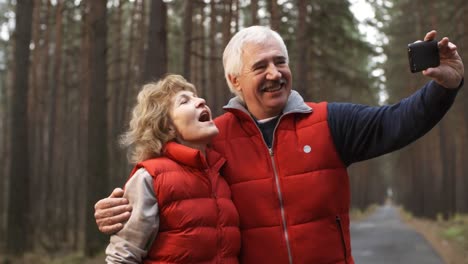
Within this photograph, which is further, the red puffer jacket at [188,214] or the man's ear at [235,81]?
the man's ear at [235,81]

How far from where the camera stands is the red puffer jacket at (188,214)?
273 centimetres

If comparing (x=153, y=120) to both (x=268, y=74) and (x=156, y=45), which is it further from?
(x=156, y=45)

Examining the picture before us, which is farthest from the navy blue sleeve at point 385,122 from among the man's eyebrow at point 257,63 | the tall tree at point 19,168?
the tall tree at point 19,168

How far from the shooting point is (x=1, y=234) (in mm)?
20078

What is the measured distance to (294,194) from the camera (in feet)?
9.91

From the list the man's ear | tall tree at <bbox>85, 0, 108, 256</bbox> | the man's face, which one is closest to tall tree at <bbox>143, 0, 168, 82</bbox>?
tall tree at <bbox>85, 0, 108, 256</bbox>

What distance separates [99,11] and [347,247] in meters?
11.3

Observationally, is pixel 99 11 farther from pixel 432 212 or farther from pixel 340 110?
pixel 432 212

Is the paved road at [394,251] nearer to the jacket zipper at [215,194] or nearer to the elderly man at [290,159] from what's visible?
the elderly man at [290,159]

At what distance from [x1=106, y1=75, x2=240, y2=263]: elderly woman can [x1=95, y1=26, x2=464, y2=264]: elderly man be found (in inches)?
5.5

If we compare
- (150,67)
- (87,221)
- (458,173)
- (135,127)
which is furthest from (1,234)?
(458,173)

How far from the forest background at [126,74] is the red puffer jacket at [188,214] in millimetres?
7015

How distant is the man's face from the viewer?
3148 millimetres

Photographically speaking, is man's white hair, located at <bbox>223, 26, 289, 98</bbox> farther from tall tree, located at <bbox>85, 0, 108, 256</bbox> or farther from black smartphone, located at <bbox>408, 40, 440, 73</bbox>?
tall tree, located at <bbox>85, 0, 108, 256</bbox>
